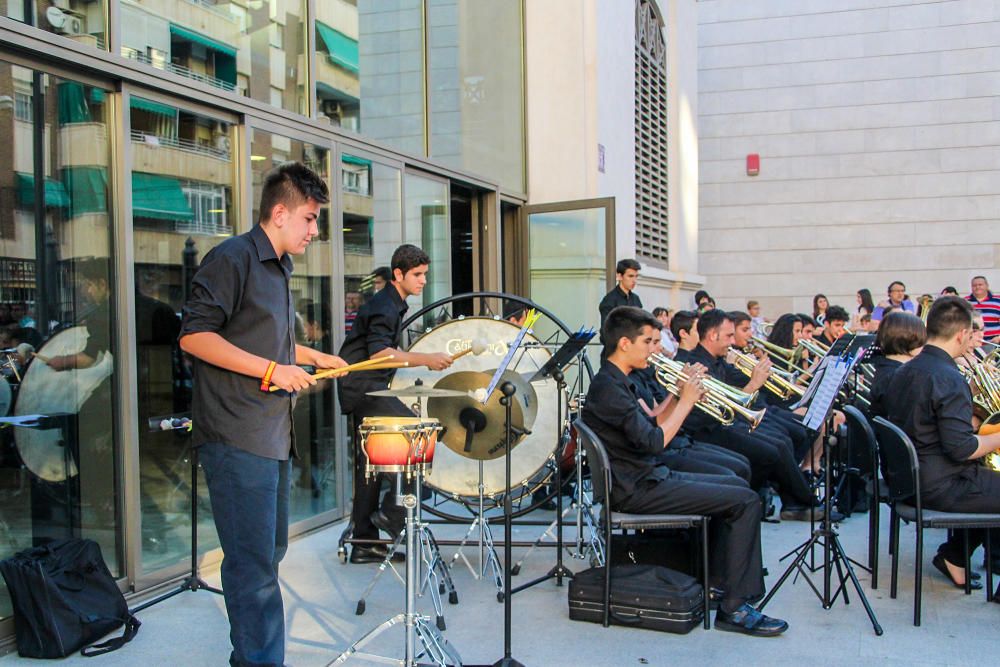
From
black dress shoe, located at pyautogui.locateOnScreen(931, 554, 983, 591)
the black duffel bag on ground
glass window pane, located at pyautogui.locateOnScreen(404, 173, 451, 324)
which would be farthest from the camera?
glass window pane, located at pyautogui.locateOnScreen(404, 173, 451, 324)

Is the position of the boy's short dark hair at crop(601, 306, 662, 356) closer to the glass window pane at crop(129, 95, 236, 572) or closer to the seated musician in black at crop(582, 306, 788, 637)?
the seated musician in black at crop(582, 306, 788, 637)

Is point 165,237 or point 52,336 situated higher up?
point 165,237

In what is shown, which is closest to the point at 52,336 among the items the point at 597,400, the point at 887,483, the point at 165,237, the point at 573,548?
the point at 165,237

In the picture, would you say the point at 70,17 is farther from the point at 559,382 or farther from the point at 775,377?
the point at 775,377

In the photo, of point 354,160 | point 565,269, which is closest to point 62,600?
point 354,160

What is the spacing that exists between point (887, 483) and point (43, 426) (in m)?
4.20

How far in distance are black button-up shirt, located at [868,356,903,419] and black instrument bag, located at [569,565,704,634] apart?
5.12ft

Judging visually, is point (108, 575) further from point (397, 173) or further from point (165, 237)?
point (397, 173)

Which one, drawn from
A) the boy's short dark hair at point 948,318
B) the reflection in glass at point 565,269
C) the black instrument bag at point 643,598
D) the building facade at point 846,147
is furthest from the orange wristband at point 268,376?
the building facade at point 846,147

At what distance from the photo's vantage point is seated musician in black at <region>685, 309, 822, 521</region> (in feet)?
21.9

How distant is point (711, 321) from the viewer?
669 centimetres

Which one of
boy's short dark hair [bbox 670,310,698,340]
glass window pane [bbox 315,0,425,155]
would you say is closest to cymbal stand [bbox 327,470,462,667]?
glass window pane [bbox 315,0,425,155]

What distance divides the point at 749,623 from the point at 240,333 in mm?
2691

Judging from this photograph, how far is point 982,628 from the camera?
4586mm
